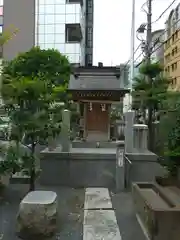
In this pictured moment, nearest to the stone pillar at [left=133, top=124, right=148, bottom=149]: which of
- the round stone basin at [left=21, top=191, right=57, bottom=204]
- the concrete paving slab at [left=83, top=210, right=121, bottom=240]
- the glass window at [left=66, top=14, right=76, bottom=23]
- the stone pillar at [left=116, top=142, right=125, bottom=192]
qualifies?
the stone pillar at [left=116, top=142, right=125, bottom=192]

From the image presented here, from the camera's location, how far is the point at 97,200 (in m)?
8.05

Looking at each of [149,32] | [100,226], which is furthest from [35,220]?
[149,32]

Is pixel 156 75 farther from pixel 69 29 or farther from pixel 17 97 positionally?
pixel 69 29

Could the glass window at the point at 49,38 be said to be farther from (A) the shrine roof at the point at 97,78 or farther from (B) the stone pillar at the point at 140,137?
(B) the stone pillar at the point at 140,137

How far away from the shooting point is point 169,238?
206 inches

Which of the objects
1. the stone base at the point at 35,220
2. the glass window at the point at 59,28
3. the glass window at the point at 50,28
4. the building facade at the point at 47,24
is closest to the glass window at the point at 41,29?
the building facade at the point at 47,24

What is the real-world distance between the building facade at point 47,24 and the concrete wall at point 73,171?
26.9 meters

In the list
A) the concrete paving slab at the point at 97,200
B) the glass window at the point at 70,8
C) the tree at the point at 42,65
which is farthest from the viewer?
the glass window at the point at 70,8

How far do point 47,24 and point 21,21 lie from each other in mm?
2688

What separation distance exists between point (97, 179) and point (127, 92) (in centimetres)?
731

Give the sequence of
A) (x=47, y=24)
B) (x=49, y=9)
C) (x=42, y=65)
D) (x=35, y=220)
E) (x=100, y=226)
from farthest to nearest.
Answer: (x=49, y=9) → (x=47, y=24) → (x=42, y=65) → (x=100, y=226) → (x=35, y=220)

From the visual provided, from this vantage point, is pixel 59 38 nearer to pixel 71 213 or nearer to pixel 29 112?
pixel 29 112

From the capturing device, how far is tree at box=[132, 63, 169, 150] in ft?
46.9

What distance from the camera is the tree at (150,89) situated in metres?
14.3
